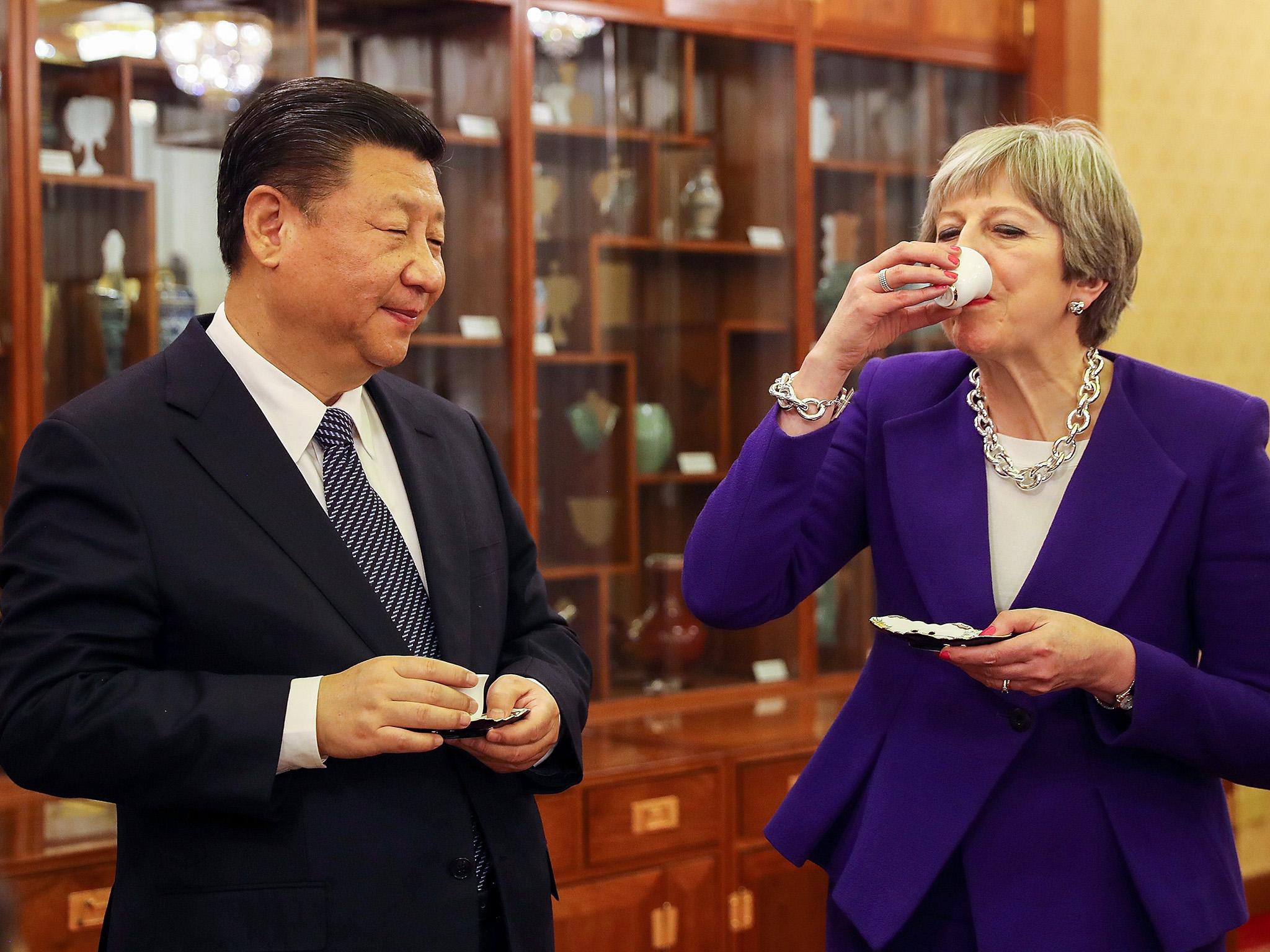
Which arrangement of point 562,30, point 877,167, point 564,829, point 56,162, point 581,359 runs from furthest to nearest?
point 877,167 → point 581,359 → point 562,30 → point 564,829 → point 56,162

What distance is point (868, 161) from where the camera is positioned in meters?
4.55

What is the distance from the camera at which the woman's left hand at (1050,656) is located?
1510 millimetres

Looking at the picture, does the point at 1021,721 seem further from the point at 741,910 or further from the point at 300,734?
the point at 741,910

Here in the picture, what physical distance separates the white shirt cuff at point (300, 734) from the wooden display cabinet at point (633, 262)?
1767 mm

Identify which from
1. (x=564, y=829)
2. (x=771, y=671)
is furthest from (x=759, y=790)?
(x=771, y=671)

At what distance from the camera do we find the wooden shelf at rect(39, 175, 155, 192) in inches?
126

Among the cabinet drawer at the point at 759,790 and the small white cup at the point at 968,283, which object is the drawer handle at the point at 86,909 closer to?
the cabinet drawer at the point at 759,790

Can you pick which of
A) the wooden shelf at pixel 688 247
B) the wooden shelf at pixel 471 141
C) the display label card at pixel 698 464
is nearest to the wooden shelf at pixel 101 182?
the wooden shelf at pixel 471 141

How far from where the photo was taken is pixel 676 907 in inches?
137

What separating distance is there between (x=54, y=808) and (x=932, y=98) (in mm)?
3405

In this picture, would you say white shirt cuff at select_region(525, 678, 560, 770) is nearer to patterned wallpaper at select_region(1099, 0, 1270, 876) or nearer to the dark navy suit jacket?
the dark navy suit jacket

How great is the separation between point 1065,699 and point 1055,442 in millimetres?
322

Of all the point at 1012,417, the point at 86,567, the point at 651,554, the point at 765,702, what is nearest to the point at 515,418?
the point at 651,554

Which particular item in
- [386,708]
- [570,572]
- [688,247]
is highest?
[688,247]
